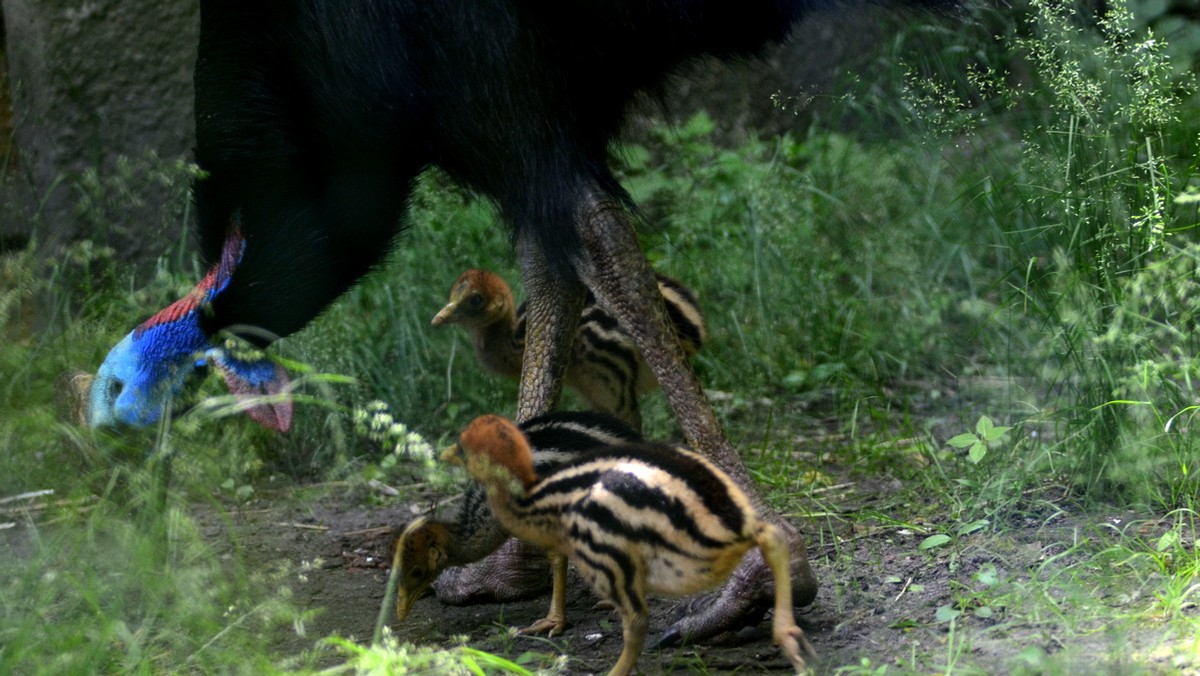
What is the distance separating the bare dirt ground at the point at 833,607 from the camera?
8.61 feet

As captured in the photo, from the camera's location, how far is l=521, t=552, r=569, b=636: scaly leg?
3041mm

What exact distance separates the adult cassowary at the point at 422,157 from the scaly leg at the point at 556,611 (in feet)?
1.08

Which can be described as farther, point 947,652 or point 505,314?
point 505,314

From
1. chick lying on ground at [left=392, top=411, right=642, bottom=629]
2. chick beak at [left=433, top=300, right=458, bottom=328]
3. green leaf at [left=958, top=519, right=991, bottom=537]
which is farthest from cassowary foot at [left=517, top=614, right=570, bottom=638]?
chick beak at [left=433, top=300, right=458, bottom=328]

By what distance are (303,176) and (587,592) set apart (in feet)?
4.22

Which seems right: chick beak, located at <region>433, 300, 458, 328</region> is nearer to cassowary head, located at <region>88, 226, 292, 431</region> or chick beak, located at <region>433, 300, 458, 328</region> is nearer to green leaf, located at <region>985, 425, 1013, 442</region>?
cassowary head, located at <region>88, 226, 292, 431</region>

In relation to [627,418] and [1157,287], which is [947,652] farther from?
[627,418]

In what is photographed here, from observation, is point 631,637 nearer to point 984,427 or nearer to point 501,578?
point 501,578

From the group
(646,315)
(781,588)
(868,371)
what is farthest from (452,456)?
(868,371)

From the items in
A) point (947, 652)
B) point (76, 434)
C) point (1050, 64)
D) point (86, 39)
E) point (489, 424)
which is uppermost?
point (86, 39)

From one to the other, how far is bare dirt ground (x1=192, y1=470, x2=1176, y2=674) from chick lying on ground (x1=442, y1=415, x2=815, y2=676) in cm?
20

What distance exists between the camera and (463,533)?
3.15 meters

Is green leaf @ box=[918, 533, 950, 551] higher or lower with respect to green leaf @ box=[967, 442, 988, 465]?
lower

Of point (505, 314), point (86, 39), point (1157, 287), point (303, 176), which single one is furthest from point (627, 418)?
point (86, 39)
